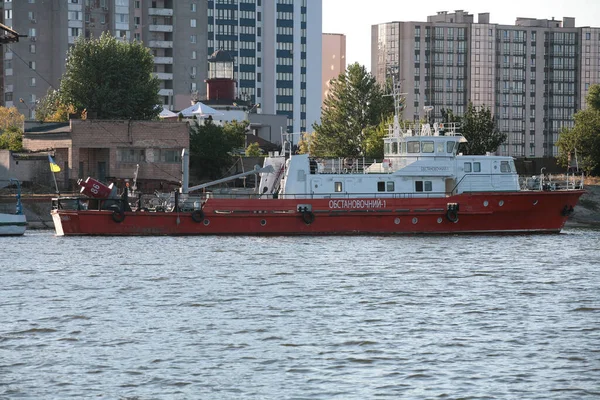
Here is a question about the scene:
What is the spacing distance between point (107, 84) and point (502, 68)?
93015mm

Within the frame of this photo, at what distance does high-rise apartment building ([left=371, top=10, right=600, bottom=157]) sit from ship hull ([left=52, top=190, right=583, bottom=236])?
385 feet

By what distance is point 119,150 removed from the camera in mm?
80188

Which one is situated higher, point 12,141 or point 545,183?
point 12,141

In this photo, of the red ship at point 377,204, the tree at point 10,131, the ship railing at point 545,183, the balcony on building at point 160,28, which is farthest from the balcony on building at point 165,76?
the red ship at point 377,204

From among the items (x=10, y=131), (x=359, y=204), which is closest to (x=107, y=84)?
(x=10, y=131)

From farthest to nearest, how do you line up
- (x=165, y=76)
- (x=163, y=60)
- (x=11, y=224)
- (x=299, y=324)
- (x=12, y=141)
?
(x=165, y=76) < (x=163, y=60) < (x=12, y=141) < (x=11, y=224) < (x=299, y=324)

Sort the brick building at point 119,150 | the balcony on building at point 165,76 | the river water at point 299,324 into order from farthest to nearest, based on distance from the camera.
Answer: the balcony on building at point 165,76 < the brick building at point 119,150 < the river water at point 299,324

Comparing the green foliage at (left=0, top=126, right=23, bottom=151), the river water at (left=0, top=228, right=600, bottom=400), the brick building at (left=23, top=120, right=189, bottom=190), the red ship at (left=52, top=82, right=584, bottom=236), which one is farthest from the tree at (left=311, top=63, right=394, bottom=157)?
the river water at (left=0, top=228, right=600, bottom=400)

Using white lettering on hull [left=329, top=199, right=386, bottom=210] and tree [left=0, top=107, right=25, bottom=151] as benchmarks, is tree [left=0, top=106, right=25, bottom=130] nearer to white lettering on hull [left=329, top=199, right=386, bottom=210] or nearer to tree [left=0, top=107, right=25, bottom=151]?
tree [left=0, top=107, right=25, bottom=151]

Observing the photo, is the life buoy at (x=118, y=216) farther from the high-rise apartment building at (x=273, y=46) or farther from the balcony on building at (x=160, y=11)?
the high-rise apartment building at (x=273, y=46)

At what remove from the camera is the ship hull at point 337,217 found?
183 ft

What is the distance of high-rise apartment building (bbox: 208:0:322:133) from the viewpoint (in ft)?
→ 635

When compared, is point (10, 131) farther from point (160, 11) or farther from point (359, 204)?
point (160, 11)

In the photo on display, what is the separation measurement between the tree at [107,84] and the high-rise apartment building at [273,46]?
3670 inches
